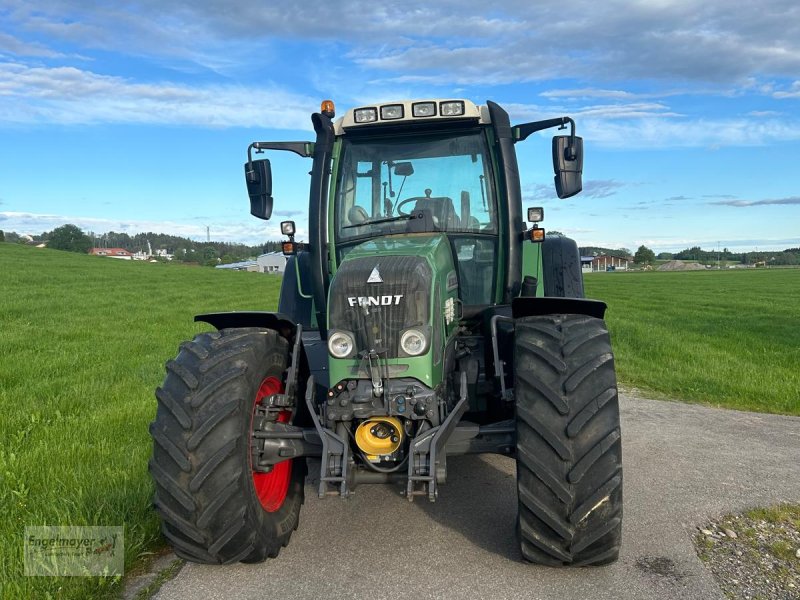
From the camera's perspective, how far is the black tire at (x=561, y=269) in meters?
6.82

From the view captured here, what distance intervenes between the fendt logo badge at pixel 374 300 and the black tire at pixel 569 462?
2.75ft

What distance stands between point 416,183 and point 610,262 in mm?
132013

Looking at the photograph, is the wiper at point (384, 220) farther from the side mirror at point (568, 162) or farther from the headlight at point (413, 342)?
the headlight at point (413, 342)

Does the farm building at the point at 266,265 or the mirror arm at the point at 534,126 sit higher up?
the mirror arm at the point at 534,126

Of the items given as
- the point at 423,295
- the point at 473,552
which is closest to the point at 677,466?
the point at 473,552

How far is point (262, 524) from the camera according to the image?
3.70 metres

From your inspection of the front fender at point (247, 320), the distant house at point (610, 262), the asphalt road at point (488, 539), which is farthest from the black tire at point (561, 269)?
the distant house at point (610, 262)

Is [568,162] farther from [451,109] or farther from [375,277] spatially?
[375,277]

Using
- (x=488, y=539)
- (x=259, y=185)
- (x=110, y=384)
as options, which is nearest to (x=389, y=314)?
(x=488, y=539)

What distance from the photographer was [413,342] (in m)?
3.86

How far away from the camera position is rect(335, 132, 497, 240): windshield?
539 centimetres

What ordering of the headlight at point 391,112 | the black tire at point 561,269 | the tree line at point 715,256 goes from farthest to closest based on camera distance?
the tree line at point 715,256
the black tire at point 561,269
the headlight at point 391,112

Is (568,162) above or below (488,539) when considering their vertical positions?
above

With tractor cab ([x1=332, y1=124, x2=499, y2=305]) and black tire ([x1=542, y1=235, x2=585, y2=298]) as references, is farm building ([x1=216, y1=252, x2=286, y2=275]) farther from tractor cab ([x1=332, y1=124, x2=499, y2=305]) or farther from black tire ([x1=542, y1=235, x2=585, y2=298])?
tractor cab ([x1=332, y1=124, x2=499, y2=305])
